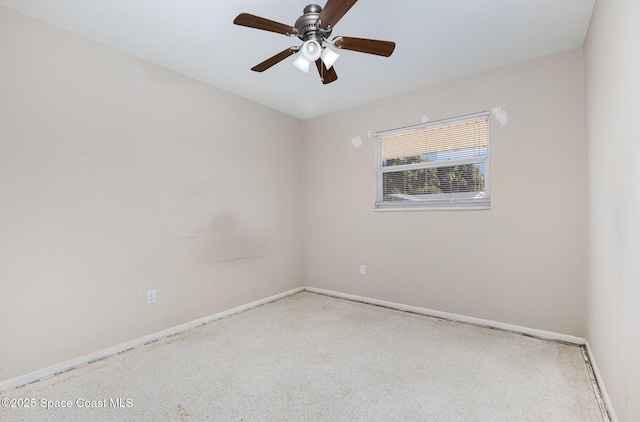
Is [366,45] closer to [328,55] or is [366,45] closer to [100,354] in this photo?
[328,55]

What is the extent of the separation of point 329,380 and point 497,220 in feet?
6.67

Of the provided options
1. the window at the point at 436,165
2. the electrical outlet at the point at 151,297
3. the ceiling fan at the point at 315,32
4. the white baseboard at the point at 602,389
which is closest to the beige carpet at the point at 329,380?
the white baseboard at the point at 602,389

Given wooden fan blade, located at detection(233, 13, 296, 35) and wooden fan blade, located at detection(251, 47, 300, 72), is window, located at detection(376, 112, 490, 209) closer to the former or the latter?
wooden fan blade, located at detection(251, 47, 300, 72)

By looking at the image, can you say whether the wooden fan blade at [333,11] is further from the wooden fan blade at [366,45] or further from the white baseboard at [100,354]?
the white baseboard at [100,354]

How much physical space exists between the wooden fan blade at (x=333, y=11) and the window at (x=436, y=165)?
191 centimetres

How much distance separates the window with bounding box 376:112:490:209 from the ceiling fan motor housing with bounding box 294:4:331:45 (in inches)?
73.6

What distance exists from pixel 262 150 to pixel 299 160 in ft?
2.23

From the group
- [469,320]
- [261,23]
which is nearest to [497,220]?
[469,320]

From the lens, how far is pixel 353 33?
2.20 meters

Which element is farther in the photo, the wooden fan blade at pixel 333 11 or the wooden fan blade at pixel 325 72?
the wooden fan blade at pixel 325 72

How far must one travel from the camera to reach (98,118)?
91.1 inches

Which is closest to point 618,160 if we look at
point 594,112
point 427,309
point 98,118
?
point 594,112

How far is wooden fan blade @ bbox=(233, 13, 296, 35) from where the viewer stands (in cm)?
159

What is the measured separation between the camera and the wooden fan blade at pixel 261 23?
62.4 inches
